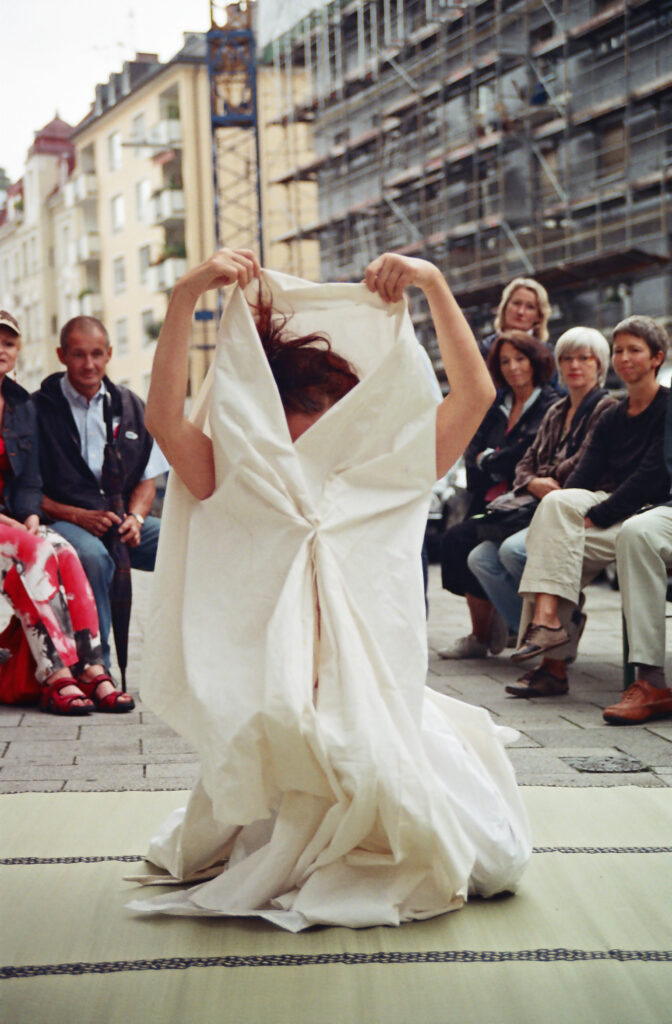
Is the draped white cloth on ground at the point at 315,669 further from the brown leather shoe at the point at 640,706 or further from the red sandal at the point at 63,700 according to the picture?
the red sandal at the point at 63,700

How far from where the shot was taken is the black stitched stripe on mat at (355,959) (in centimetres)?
268

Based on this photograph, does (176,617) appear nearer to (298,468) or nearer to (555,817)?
(298,468)

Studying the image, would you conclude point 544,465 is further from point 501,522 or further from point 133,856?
point 133,856

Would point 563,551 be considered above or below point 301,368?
below

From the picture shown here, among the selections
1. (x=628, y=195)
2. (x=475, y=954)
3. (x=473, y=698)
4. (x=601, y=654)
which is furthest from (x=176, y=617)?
(x=628, y=195)

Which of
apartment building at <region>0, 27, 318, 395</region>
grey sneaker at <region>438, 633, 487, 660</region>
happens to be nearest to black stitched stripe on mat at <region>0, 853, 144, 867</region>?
grey sneaker at <region>438, 633, 487, 660</region>

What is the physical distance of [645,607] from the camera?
5719 mm

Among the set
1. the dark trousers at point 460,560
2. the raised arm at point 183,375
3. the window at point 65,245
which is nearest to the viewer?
the raised arm at point 183,375

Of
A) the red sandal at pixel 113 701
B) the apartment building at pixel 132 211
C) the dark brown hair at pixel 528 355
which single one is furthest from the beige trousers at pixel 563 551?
the apartment building at pixel 132 211

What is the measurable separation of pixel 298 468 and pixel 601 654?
5.34m

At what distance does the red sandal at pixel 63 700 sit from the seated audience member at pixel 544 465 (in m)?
2.43

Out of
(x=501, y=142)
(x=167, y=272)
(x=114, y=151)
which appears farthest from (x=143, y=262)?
(x=501, y=142)

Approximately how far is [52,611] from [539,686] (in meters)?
2.40

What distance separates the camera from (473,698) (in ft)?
20.8
